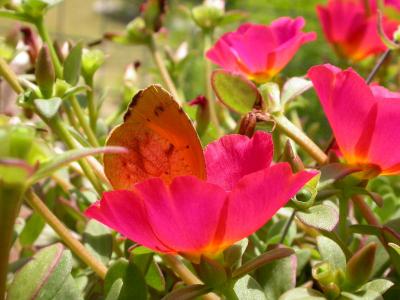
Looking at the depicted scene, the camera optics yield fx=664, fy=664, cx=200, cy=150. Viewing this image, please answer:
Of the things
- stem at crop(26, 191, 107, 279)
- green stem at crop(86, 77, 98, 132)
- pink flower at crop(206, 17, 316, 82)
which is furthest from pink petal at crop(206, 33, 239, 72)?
stem at crop(26, 191, 107, 279)

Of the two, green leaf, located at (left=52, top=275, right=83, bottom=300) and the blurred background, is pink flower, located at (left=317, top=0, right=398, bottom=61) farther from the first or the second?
green leaf, located at (left=52, top=275, right=83, bottom=300)

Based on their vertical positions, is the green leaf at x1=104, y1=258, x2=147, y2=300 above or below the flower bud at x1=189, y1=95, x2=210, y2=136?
below

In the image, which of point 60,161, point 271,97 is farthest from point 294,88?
point 60,161

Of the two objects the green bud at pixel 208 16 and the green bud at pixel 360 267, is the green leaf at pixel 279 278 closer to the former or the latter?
the green bud at pixel 360 267

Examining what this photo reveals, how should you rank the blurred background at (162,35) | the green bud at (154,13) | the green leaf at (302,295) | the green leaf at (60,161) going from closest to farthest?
the green leaf at (60,161) < the green leaf at (302,295) < the green bud at (154,13) < the blurred background at (162,35)

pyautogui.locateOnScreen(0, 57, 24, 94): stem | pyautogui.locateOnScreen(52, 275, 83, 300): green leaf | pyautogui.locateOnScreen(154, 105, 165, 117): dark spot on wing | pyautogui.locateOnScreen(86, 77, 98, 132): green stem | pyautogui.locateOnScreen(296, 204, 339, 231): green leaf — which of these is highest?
pyautogui.locateOnScreen(154, 105, 165, 117): dark spot on wing

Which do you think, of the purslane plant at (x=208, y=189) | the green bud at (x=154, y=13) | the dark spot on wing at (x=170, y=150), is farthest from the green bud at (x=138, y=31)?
the dark spot on wing at (x=170, y=150)

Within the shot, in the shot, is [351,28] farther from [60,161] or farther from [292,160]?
[60,161]
